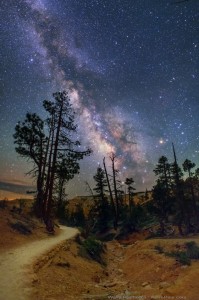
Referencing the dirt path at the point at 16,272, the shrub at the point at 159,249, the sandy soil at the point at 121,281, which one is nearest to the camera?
the dirt path at the point at 16,272

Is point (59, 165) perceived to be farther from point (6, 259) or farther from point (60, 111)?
point (6, 259)

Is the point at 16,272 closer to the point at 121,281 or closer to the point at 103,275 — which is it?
the point at 121,281

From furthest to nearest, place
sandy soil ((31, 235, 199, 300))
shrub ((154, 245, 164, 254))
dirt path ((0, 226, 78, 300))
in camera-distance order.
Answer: shrub ((154, 245, 164, 254))
sandy soil ((31, 235, 199, 300))
dirt path ((0, 226, 78, 300))

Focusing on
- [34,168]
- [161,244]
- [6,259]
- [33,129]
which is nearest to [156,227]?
[161,244]

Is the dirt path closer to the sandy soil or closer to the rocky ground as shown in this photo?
the rocky ground

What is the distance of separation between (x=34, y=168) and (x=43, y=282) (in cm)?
1750

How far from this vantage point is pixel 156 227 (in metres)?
33.9

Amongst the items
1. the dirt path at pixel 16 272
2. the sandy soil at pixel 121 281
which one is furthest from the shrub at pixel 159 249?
the dirt path at pixel 16 272

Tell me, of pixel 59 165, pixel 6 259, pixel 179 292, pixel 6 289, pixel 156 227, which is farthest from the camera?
pixel 156 227

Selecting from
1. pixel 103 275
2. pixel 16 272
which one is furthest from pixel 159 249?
pixel 16 272

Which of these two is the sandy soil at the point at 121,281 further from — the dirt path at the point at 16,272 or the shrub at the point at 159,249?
the shrub at the point at 159,249

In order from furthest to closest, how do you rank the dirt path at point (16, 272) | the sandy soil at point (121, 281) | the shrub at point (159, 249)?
the shrub at point (159, 249) → the sandy soil at point (121, 281) → the dirt path at point (16, 272)

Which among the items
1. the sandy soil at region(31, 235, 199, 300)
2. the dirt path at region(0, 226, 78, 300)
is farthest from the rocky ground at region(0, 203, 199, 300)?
the dirt path at region(0, 226, 78, 300)

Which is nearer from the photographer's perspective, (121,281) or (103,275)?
(121,281)
